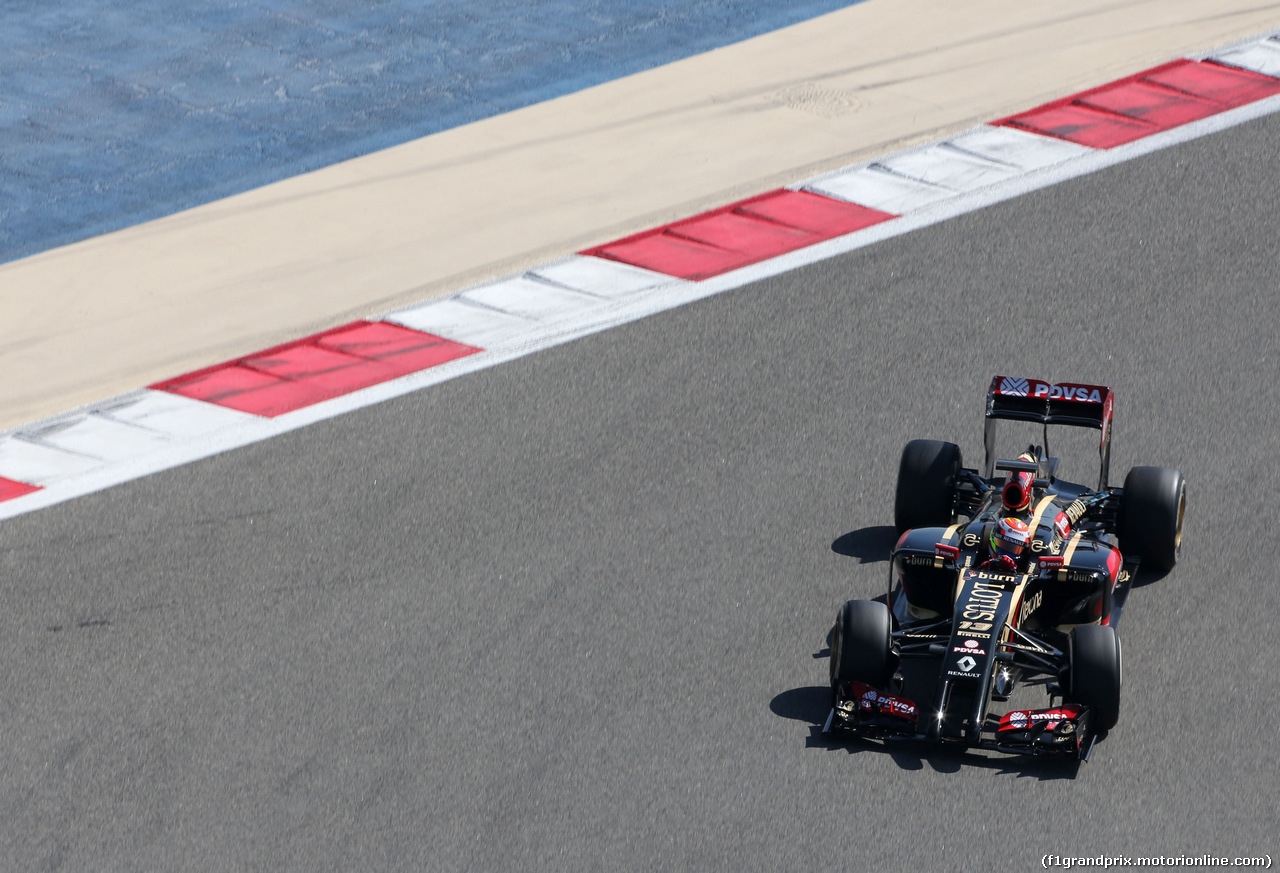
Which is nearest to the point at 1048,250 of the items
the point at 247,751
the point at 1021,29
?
the point at 1021,29

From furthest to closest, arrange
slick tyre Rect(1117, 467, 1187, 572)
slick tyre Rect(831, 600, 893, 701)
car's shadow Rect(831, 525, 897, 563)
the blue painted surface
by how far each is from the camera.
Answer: the blue painted surface, car's shadow Rect(831, 525, 897, 563), slick tyre Rect(1117, 467, 1187, 572), slick tyre Rect(831, 600, 893, 701)

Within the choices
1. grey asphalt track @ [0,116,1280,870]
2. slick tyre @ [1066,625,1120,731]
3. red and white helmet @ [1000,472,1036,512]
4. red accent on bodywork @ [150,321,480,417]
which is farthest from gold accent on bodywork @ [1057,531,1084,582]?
red accent on bodywork @ [150,321,480,417]

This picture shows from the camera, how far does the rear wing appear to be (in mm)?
9375

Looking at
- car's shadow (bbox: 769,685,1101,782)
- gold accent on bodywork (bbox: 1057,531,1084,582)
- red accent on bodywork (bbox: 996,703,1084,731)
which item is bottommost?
car's shadow (bbox: 769,685,1101,782)

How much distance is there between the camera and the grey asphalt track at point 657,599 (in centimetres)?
790

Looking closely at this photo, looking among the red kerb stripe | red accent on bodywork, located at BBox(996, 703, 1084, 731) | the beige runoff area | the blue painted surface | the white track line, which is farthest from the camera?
the blue painted surface

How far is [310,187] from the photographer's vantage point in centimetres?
1420

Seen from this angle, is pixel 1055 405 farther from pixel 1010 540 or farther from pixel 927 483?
pixel 1010 540

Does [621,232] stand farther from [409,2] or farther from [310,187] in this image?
[409,2]

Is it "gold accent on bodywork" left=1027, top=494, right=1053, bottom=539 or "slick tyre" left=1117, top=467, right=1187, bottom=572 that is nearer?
"gold accent on bodywork" left=1027, top=494, right=1053, bottom=539

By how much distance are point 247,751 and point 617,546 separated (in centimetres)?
242

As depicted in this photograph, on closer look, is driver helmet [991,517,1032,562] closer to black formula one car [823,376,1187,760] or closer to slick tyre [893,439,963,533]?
black formula one car [823,376,1187,760]

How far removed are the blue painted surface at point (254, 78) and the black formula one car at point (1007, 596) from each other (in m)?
7.03

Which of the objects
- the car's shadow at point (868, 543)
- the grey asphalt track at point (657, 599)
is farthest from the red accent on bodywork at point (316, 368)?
the car's shadow at point (868, 543)
